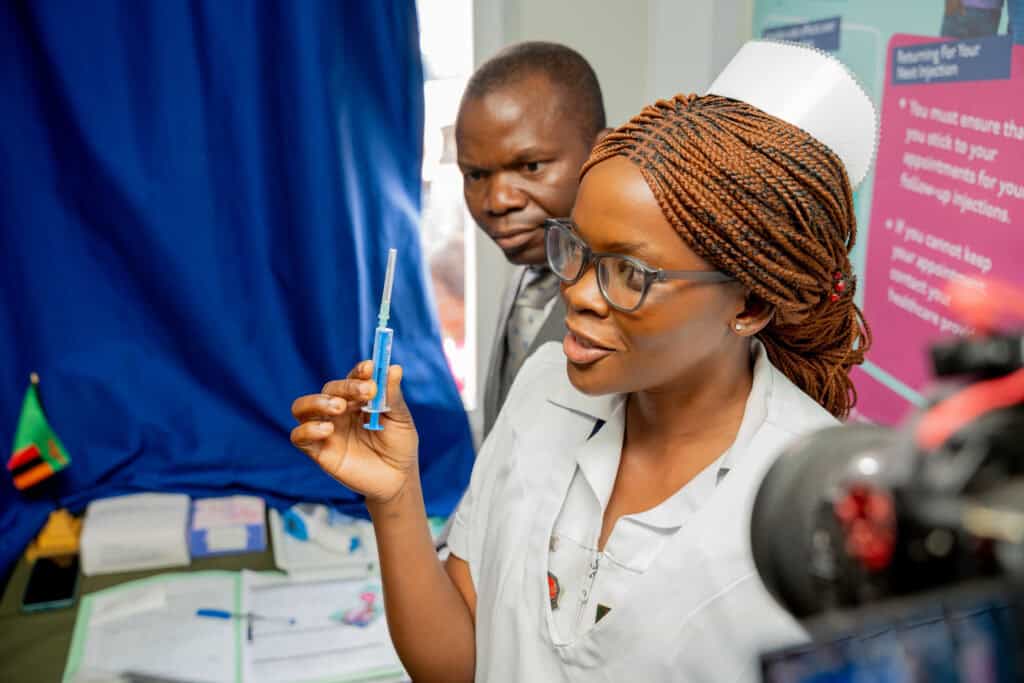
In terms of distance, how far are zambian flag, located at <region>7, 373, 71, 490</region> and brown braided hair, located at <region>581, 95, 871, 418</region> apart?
60.0 inches

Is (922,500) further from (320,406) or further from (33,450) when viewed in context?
(33,450)

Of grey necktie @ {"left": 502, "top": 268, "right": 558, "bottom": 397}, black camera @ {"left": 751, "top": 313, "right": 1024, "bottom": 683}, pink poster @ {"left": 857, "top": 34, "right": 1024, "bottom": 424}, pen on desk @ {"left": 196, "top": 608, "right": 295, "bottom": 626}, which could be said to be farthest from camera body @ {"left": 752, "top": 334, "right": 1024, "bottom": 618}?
pen on desk @ {"left": 196, "top": 608, "right": 295, "bottom": 626}

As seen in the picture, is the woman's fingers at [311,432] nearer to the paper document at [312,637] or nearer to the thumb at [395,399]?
the thumb at [395,399]

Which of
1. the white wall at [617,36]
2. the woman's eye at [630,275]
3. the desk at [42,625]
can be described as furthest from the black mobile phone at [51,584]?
the woman's eye at [630,275]

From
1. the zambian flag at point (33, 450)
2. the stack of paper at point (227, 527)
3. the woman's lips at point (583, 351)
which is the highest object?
the woman's lips at point (583, 351)

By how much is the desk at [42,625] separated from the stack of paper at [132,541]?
0.02 m

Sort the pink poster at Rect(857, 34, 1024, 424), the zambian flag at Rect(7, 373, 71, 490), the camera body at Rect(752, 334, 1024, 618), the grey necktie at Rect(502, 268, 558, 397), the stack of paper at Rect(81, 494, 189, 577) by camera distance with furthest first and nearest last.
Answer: the zambian flag at Rect(7, 373, 71, 490)
the stack of paper at Rect(81, 494, 189, 577)
the grey necktie at Rect(502, 268, 558, 397)
the pink poster at Rect(857, 34, 1024, 424)
the camera body at Rect(752, 334, 1024, 618)

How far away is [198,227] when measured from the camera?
1.91m

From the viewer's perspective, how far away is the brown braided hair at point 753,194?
727 mm

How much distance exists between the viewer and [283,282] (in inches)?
78.6

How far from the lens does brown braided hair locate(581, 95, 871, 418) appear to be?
2.39 ft

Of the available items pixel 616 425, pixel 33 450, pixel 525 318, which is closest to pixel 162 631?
pixel 33 450

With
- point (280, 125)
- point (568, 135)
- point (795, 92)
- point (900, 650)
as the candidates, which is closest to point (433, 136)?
point (280, 125)

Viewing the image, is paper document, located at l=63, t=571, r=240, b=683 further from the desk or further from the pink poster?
the pink poster
